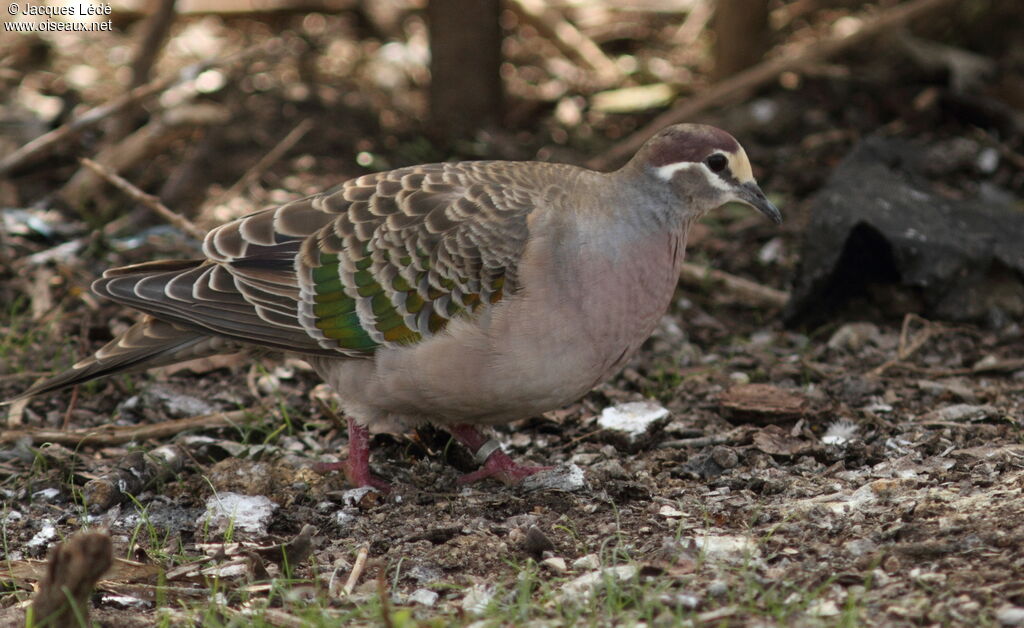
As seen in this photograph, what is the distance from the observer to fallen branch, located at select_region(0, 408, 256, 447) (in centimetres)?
488

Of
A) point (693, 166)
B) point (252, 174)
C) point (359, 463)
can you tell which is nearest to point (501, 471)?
point (359, 463)

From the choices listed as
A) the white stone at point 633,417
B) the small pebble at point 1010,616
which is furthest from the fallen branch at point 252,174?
the small pebble at point 1010,616

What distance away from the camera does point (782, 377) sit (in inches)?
219

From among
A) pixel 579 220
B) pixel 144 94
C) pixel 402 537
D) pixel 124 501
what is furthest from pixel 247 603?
pixel 144 94

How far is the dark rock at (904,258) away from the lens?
19.3 feet

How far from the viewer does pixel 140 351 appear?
459 cm

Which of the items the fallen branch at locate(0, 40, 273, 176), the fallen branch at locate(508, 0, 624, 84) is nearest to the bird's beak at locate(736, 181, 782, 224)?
the fallen branch at locate(0, 40, 273, 176)

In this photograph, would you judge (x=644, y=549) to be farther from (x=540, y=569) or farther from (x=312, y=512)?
(x=312, y=512)

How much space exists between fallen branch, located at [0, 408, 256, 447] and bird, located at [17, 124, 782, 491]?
42 cm

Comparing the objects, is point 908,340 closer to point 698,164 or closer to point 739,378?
point 739,378

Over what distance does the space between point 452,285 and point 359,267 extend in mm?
397

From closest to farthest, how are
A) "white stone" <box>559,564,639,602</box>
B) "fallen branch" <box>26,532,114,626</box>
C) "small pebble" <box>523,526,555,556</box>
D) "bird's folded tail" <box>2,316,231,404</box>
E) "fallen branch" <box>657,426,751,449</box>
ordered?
"fallen branch" <box>26,532,114,626</box>, "white stone" <box>559,564,639,602</box>, "small pebble" <box>523,526,555,556</box>, "bird's folded tail" <box>2,316,231,404</box>, "fallen branch" <box>657,426,751,449</box>

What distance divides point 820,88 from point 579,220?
16.1 ft

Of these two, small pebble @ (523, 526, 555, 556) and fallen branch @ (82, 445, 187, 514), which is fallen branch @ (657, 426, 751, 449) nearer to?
small pebble @ (523, 526, 555, 556)
